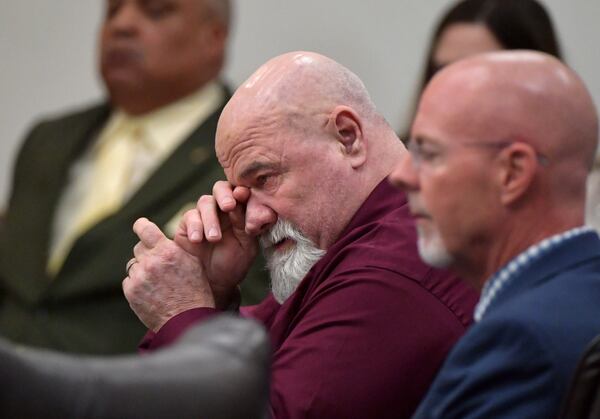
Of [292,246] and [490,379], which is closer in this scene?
[490,379]

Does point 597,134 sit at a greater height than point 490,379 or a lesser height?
greater

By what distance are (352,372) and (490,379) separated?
1.14 ft

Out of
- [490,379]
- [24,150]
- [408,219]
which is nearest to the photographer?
[490,379]

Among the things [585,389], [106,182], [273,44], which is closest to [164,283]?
[585,389]

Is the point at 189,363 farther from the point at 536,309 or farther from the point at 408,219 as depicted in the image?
the point at 408,219

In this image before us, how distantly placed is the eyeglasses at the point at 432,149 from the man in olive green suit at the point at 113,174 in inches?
63.0

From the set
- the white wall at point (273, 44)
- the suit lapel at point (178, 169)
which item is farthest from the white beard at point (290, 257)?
the white wall at point (273, 44)

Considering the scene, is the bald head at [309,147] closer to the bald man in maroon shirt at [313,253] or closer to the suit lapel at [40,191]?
the bald man in maroon shirt at [313,253]

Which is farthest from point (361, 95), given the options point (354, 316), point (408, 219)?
point (354, 316)

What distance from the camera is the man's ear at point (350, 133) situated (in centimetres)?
204

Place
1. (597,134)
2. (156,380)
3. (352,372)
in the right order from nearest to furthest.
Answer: (156,380) → (597,134) → (352,372)

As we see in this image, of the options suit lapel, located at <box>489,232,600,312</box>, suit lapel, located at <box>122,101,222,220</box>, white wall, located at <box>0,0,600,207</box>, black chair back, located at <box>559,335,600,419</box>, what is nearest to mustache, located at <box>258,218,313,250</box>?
suit lapel, located at <box>489,232,600,312</box>

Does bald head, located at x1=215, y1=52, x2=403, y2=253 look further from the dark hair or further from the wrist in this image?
the dark hair

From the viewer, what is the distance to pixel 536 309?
1.48 meters
